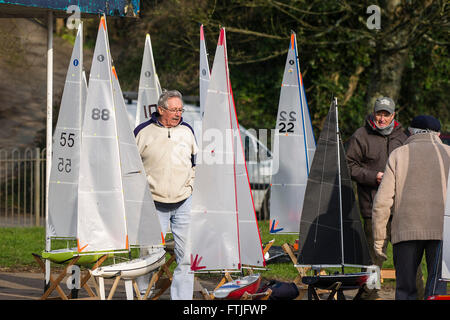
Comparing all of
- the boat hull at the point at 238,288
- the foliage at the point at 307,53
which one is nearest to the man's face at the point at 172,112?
the boat hull at the point at 238,288

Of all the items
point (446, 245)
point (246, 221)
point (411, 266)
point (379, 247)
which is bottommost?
point (411, 266)

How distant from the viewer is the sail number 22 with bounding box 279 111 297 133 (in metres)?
9.95

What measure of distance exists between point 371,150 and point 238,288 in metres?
2.32

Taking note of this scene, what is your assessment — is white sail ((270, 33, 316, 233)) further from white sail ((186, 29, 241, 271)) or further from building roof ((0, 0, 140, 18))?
white sail ((186, 29, 241, 271))

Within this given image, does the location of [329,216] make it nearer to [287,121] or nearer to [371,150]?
[371,150]

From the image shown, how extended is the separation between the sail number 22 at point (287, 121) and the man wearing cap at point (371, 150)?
154cm

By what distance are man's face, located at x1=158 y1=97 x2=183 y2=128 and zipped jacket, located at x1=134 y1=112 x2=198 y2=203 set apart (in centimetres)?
7

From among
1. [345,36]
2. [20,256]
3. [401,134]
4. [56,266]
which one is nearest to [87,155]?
[401,134]

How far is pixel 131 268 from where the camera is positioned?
759 centimetres

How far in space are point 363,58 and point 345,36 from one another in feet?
3.72

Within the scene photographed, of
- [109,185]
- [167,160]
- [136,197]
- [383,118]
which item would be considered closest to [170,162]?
[167,160]

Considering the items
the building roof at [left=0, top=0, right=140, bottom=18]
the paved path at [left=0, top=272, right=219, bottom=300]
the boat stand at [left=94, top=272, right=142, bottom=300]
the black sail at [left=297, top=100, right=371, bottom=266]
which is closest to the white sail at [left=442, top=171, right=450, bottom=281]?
the black sail at [left=297, top=100, right=371, bottom=266]

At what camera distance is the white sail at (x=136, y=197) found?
25.8ft

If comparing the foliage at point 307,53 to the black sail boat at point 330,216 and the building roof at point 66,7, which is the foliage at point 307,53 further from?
the black sail boat at point 330,216
